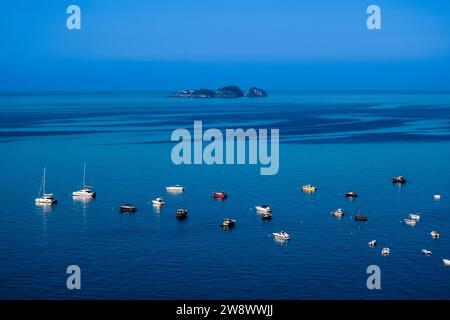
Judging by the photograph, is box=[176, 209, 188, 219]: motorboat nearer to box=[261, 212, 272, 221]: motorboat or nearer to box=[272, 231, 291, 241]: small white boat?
box=[261, 212, 272, 221]: motorboat

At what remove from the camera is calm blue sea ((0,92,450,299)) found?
48844 millimetres

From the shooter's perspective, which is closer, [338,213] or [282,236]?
[282,236]

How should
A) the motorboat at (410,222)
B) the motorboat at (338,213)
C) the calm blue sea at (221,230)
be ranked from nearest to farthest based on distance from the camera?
the calm blue sea at (221,230)
the motorboat at (410,222)
the motorboat at (338,213)

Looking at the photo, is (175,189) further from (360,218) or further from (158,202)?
(360,218)

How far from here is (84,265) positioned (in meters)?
53.6

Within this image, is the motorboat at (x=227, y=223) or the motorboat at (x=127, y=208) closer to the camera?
the motorboat at (x=227, y=223)

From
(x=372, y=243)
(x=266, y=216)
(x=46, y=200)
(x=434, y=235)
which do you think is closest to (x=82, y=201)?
(x=46, y=200)

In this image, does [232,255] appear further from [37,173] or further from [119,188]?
[37,173]

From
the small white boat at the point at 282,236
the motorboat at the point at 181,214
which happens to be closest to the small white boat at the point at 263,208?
the motorboat at the point at 181,214

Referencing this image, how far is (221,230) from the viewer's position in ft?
209

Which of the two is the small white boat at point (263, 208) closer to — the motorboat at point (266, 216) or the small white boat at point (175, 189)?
the motorboat at point (266, 216)

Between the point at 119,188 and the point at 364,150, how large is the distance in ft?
177

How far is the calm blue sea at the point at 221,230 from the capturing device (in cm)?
4884
